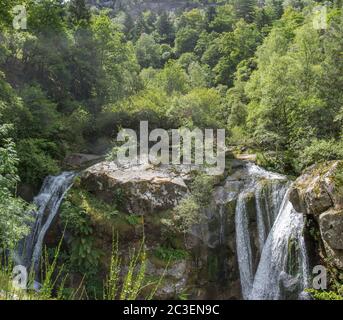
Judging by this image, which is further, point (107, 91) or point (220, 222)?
point (107, 91)

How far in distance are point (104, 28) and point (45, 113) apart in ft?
35.3

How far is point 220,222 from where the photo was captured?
44.5 feet

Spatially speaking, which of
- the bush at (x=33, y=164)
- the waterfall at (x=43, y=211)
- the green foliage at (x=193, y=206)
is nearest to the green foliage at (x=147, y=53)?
the bush at (x=33, y=164)

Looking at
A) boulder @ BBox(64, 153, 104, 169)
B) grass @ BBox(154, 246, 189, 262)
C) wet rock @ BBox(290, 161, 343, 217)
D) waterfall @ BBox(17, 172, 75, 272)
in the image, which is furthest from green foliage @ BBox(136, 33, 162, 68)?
wet rock @ BBox(290, 161, 343, 217)

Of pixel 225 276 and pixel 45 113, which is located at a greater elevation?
pixel 45 113

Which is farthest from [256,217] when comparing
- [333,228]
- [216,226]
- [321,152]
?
[321,152]

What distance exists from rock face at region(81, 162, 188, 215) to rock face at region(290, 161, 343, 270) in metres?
4.40

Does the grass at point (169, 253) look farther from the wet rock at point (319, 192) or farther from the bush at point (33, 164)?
the bush at point (33, 164)

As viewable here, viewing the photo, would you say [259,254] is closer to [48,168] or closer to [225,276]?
[225,276]

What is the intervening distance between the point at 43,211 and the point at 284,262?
29.1 feet

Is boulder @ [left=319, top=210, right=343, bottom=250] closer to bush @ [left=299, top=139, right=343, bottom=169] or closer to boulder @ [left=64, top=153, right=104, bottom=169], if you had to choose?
bush @ [left=299, top=139, right=343, bottom=169]

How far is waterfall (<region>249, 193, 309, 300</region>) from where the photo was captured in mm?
11383

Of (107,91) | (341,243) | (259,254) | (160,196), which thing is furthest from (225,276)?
(107,91)

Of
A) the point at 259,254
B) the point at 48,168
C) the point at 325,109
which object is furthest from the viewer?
the point at 325,109
